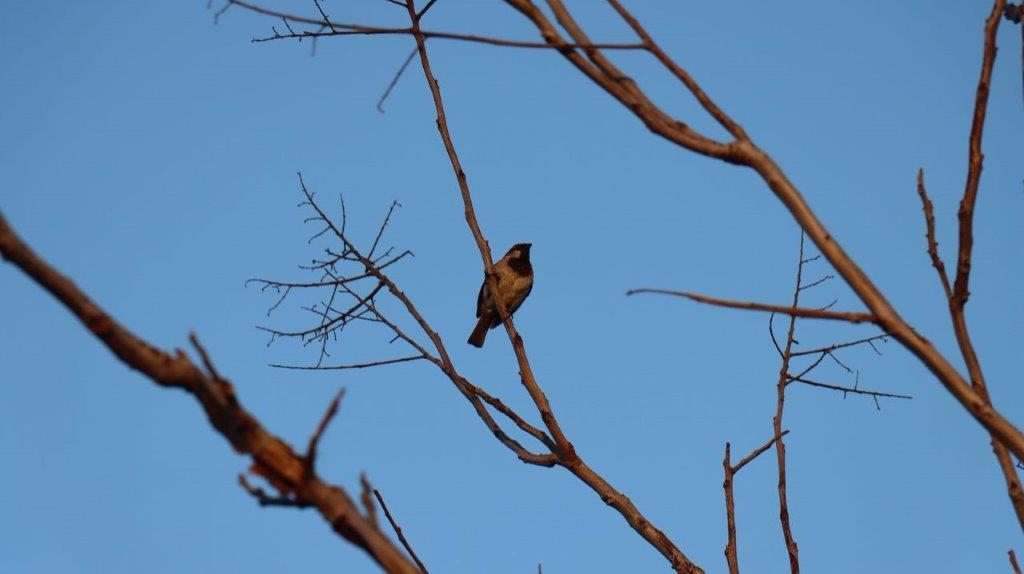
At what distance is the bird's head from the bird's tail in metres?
0.76

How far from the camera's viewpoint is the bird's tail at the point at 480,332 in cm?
866

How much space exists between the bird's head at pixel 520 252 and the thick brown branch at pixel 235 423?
307 inches

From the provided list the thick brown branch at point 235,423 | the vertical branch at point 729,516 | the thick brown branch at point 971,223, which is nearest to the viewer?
the thick brown branch at point 235,423

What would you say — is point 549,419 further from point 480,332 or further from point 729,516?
point 480,332

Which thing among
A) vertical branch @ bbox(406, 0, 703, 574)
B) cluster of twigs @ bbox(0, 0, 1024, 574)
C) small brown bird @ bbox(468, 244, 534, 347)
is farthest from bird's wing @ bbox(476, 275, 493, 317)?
cluster of twigs @ bbox(0, 0, 1024, 574)

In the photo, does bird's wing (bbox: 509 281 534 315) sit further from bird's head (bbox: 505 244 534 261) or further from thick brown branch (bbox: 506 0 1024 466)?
thick brown branch (bbox: 506 0 1024 466)

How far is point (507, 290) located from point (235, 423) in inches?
296

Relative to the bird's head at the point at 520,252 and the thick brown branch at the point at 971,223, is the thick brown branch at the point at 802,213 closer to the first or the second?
the thick brown branch at the point at 971,223

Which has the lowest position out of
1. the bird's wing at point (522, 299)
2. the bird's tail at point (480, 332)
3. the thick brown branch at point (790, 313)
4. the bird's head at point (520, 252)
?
the thick brown branch at point (790, 313)

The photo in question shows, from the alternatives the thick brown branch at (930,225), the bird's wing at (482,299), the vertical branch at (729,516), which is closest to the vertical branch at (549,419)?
the vertical branch at (729,516)

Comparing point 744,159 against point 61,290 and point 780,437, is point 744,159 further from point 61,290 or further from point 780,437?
point 780,437

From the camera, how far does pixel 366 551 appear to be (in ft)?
4.31

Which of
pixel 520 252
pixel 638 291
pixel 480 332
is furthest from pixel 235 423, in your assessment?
pixel 520 252

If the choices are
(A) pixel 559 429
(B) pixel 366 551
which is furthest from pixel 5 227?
(A) pixel 559 429
